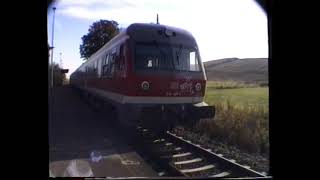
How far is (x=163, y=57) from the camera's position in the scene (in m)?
10.9

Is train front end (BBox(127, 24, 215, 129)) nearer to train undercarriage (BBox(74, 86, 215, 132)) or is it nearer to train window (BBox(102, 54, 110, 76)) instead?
train undercarriage (BBox(74, 86, 215, 132))

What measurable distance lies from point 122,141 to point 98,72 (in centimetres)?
442

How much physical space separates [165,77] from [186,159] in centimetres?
260

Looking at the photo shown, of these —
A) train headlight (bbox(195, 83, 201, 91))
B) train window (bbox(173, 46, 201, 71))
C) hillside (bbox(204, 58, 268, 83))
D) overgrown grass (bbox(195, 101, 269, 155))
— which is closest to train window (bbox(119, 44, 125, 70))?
train window (bbox(173, 46, 201, 71))

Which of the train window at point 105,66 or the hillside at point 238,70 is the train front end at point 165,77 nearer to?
the train window at point 105,66

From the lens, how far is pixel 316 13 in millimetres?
2910

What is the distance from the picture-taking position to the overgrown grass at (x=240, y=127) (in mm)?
9445

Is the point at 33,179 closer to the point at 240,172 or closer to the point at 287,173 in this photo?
the point at 287,173

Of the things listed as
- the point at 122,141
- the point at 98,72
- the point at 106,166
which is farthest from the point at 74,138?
the point at 98,72

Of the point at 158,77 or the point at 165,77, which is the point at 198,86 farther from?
the point at 158,77

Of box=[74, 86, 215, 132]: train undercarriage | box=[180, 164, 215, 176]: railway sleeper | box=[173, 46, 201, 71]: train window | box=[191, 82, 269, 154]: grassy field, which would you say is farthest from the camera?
box=[173, 46, 201, 71]: train window

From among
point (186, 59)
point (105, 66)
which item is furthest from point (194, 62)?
point (105, 66)

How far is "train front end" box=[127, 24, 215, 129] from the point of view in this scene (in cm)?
1062

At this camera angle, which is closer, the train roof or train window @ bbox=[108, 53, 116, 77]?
the train roof
